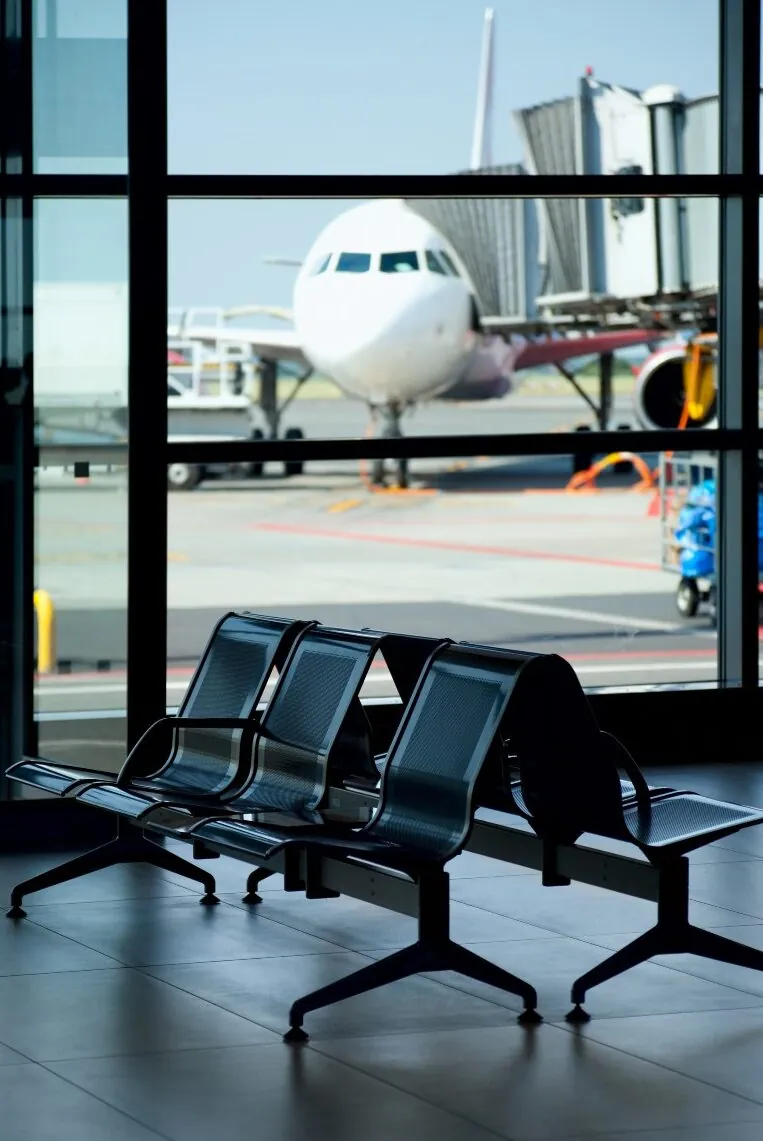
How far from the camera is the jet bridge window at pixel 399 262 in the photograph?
2762 centimetres

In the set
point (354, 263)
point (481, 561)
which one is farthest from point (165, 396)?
point (481, 561)

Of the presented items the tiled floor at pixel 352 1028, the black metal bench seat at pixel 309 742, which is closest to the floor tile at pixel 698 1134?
the tiled floor at pixel 352 1028

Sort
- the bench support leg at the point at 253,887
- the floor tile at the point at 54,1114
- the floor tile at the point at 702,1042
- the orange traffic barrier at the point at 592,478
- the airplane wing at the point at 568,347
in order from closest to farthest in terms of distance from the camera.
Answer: the floor tile at the point at 54,1114
the floor tile at the point at 702,1042
the bench support leg at the point at 253,887
the airplane wing at the point at 568,347
the orange traffic barrier at the point at 592,478

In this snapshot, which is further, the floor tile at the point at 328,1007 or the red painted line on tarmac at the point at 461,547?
the red painted line on tarmac at the point at 461,547

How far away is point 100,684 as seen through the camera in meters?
5.74

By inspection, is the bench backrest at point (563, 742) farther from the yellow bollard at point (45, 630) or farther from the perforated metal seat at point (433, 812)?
the yellow bollard at point (45, 630)

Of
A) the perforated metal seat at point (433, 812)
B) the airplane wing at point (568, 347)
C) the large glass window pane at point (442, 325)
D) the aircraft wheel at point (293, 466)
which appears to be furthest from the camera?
the aircraft wheel at point (293, 466)

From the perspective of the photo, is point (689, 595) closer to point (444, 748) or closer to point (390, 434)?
point (444, 748)

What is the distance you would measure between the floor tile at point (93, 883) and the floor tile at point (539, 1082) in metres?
1.48

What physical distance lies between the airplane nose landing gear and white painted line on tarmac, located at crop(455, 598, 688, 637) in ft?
21.9

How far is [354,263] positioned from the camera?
2755 centimetres

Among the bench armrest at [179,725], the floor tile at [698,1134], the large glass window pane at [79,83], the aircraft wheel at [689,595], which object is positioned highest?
the large glass window pane at [79,83]

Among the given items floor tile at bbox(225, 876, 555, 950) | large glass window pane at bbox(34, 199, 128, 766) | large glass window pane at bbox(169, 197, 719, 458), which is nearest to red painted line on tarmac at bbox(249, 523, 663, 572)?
large glass window pane at bbox(169, 197, 719, 458)

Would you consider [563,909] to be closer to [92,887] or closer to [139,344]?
[92,887]
